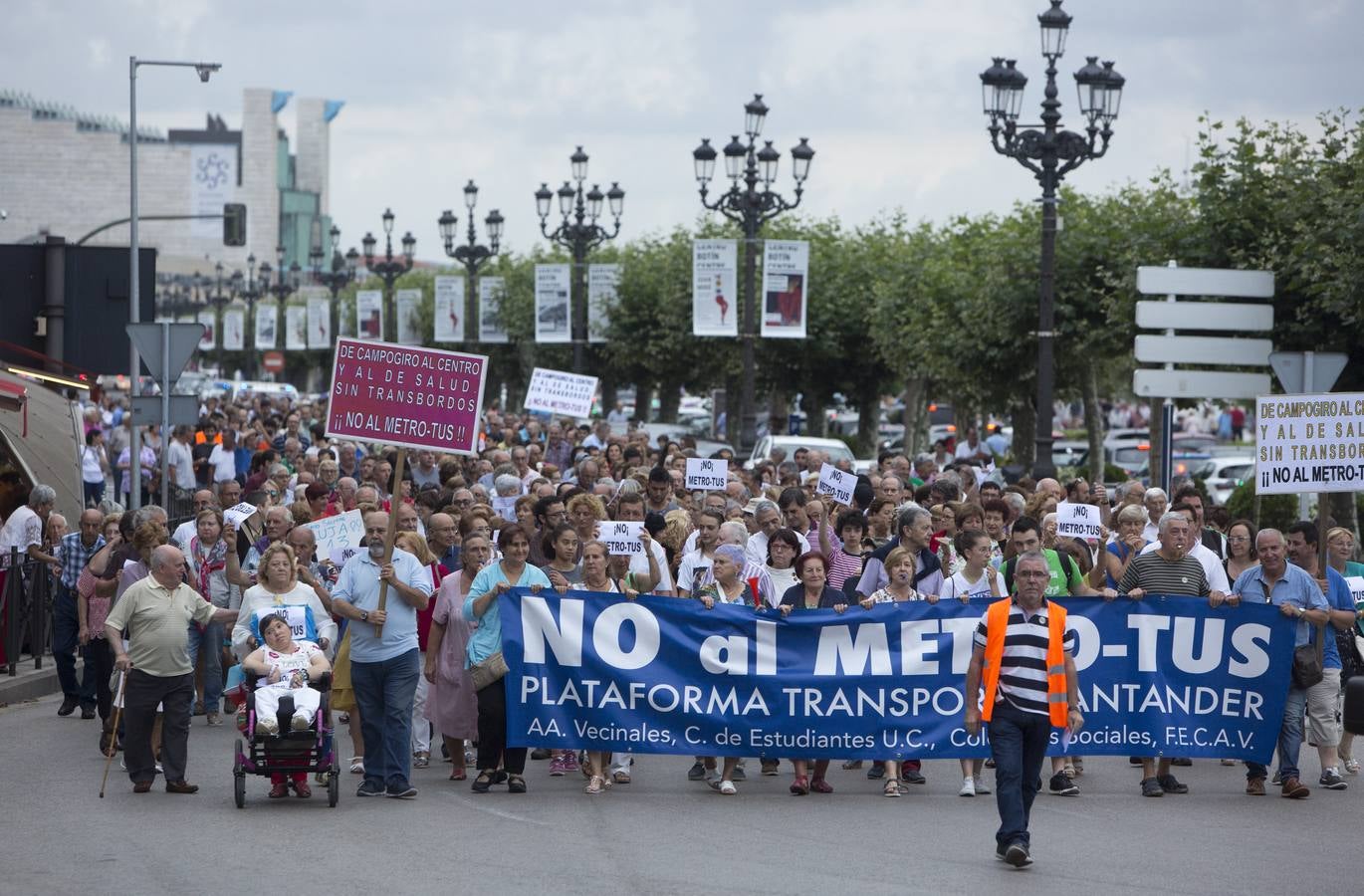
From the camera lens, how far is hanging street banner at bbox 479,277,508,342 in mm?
49875

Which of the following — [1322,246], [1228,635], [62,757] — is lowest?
[62,757]

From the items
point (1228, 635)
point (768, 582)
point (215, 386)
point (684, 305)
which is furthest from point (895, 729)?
point (215, 386)

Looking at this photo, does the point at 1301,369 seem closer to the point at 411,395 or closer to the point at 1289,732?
the point at 1289,732

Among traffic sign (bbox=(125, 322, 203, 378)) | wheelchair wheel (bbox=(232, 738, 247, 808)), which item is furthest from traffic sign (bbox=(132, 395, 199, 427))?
wheelchair wheel (bbox=(232, 738, 247, 808))

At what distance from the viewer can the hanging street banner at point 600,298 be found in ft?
144

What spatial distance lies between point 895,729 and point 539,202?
1300 inches

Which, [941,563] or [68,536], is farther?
[68,536]

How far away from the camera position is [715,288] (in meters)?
35.6

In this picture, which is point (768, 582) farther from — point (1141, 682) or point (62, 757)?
point (62, 757)

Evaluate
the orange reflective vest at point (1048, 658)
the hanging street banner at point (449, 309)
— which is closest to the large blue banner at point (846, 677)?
the orange reflective vest at point (1048, 658)

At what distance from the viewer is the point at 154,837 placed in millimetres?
10078

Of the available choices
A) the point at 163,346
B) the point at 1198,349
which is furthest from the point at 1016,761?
the point at 1198,349

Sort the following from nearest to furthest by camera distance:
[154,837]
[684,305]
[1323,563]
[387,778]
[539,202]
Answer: [154,837], [387,778], [1323,563], [539,202], [684,305]

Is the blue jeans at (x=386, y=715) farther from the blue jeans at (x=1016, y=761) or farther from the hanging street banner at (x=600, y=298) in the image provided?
the hanging street banner at (x=600, y=298)
